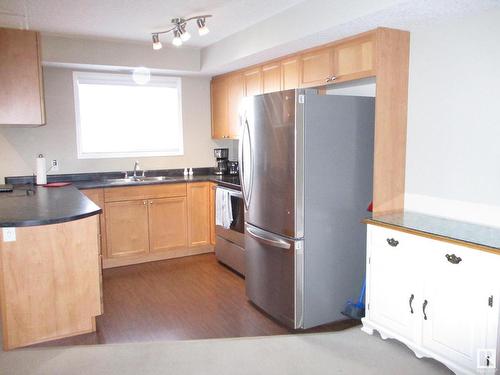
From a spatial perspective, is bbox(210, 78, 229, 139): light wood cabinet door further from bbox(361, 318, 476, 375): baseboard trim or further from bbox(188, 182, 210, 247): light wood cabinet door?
bbox(361, 318, 476, 375): baseboard trim

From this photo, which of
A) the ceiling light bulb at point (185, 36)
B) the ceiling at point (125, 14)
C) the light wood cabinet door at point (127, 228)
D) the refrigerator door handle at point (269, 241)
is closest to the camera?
the refrigerator door handle at point (269, 241)

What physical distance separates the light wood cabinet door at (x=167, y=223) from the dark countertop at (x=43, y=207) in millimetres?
998

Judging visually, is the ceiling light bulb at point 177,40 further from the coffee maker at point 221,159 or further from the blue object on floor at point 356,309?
the blue object on floor at point 356,309

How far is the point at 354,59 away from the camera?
2.98 metres

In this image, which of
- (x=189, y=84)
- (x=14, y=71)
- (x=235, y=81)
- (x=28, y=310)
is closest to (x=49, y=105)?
(x=14, y=71)

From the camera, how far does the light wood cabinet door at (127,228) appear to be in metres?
4.43

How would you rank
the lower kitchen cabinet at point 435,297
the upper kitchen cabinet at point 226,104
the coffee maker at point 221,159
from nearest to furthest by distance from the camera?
1. the lower kitchen cabinet at point 435,297
2. the upper kitchen cabinet at point 226,104
3. the coffee maker at point 221,159

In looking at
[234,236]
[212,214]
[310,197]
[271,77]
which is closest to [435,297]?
[310,197]

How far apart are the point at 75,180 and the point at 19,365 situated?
2.57m

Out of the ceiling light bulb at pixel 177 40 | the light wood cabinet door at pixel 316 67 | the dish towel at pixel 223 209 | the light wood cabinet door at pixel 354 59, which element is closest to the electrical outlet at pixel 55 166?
the dish towel at pixel 223 209

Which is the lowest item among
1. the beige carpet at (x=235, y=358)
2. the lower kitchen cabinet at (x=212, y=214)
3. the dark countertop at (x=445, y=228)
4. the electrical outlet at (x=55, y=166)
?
the beige carpet at (x=235, y=358)

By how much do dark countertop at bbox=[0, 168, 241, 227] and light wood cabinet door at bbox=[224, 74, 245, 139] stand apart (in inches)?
25.4

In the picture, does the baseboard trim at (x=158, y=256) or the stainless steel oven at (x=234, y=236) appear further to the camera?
the baseboard trim at (x=158, y=256)

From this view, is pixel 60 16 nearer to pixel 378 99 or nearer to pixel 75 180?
pixel 75 180
